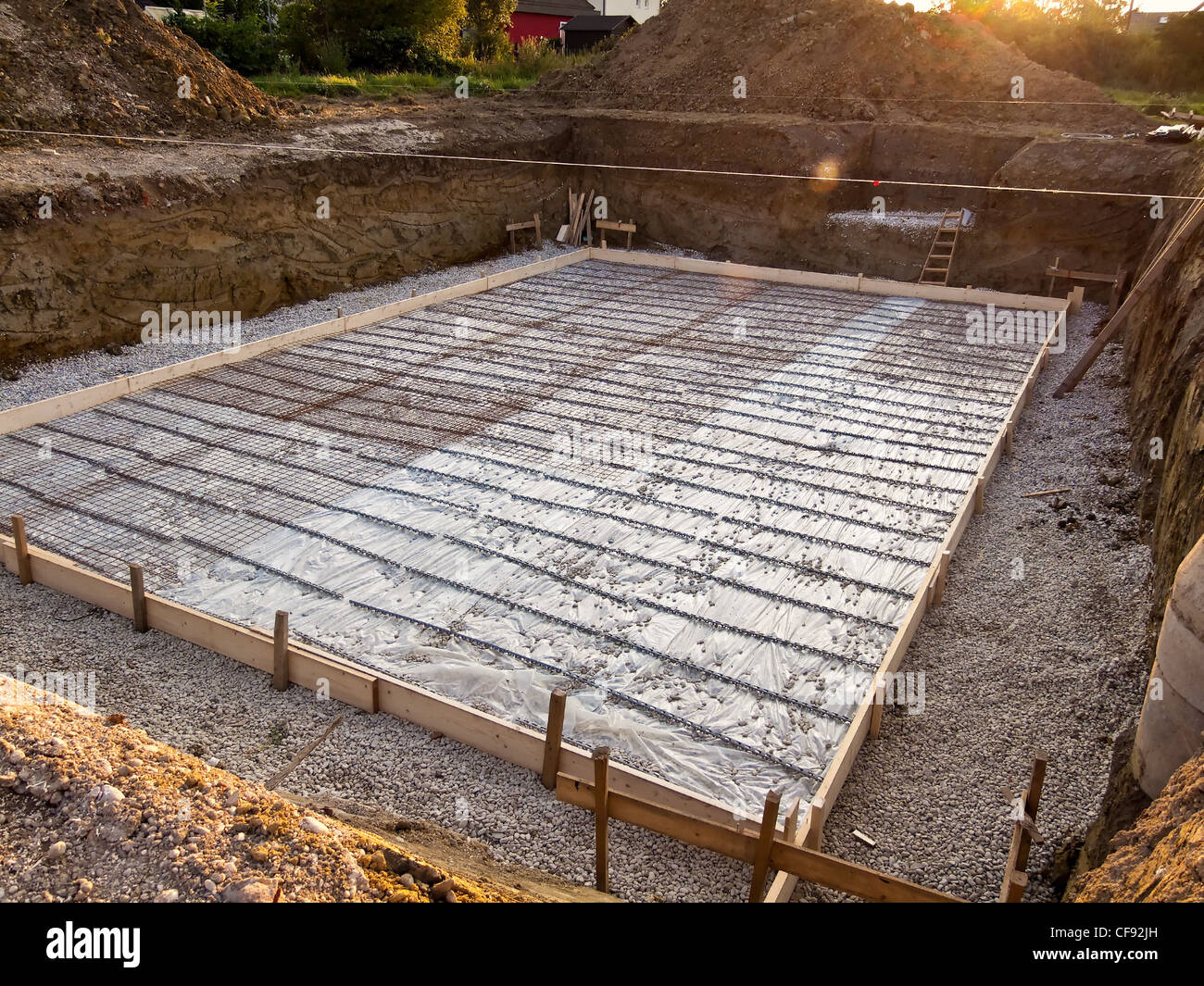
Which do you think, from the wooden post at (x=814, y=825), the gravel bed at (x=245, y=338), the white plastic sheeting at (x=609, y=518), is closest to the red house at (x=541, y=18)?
the gravel bed at (x=245, y=338)

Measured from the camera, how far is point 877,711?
5555 mm

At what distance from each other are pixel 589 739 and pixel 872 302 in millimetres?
11050

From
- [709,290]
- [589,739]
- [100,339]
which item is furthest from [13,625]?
[709,290]

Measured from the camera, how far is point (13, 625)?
21.0 feet

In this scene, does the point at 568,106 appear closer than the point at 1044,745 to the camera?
No

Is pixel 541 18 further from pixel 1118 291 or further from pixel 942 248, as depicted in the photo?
pixel 1118 291

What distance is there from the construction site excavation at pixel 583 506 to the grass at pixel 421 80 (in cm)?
Result: 37

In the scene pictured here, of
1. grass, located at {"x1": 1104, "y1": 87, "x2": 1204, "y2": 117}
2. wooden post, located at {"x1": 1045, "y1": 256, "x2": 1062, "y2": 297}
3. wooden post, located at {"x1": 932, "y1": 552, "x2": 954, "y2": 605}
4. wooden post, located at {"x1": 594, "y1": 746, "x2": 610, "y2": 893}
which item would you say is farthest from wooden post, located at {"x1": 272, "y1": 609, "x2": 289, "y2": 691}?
grass, located at {"x1": 1104, "y1": 87, "x2": 1204, "y2": 117}

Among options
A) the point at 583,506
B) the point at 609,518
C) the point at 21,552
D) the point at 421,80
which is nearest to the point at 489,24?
A: the point at 421,80

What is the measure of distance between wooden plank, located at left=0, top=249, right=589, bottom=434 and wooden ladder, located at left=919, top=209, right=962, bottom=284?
681 cm

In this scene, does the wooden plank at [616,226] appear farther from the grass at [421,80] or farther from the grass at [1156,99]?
the grass at [1156,99]
